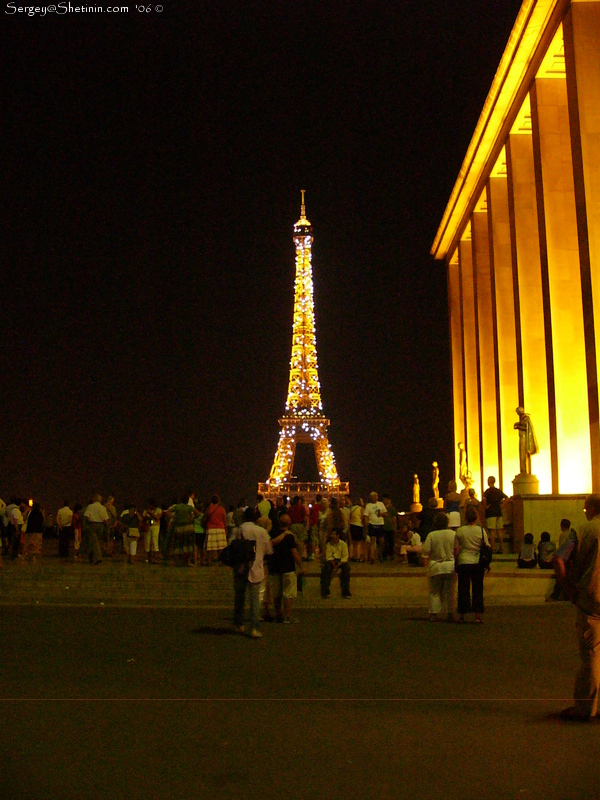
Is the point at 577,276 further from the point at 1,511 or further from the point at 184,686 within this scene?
the point at 184,686

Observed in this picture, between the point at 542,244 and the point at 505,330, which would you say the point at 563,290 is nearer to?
the point at 542,244

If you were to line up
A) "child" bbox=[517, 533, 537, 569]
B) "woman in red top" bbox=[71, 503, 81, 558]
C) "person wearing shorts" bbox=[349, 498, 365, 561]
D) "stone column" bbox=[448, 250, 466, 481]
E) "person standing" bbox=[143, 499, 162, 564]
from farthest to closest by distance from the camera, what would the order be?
"stone column" bbox=[448, 250, 466, 481], "woman in red top" bbox=[71, 503, 81, 558], "person standing" bbox=[143, 499, 162, 564], "person wearing shorts" bbox=[349, 498, 365, 561], "child" bbox=[517, 533, 537, 569]

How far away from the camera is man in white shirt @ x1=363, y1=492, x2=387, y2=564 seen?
21266mm

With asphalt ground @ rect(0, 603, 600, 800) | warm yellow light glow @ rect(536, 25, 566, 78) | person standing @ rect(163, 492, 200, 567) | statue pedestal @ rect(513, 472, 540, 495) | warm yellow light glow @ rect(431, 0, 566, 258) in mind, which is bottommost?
→ asphalt ground @ rect(0, 603, 600, 800)

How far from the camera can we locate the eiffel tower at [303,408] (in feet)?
263

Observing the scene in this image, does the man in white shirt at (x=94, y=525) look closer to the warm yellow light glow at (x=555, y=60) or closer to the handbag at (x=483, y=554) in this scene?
the handbag at (x=483, y=554)

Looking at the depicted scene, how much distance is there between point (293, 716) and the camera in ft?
23.0

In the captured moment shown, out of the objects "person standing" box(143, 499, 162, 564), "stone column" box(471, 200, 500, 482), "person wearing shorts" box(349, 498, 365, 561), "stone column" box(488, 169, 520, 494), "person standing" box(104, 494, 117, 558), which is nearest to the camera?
"person wearing shorts" box(349, 498, 365, 561)

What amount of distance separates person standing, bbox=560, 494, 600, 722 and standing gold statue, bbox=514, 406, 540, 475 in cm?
1936

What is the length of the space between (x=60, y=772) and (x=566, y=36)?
2272 centimetres

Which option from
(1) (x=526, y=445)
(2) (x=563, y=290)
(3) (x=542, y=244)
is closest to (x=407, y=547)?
(1) (x=526, y=445)

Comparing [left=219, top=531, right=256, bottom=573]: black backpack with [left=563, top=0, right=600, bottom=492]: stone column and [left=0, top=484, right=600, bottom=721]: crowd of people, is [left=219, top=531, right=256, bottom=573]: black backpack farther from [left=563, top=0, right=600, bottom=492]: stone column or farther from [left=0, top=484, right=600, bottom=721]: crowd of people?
[left=563, top=0, right=600, bottom=492]: stone column

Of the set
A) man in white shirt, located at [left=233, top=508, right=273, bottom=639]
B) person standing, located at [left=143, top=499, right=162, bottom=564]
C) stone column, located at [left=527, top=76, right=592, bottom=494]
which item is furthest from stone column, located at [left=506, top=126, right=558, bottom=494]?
man in white shirt, located at [left=233, top=508, right=273, bottom=639]

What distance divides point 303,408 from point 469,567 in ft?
231
